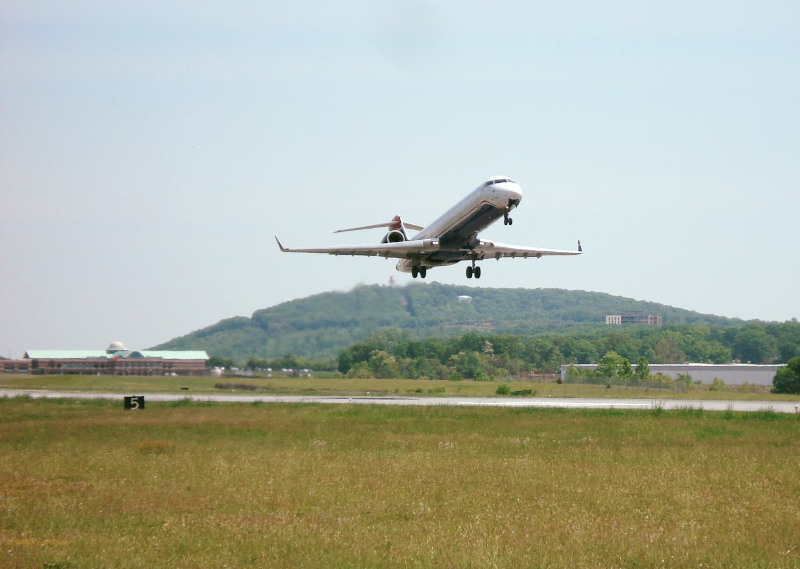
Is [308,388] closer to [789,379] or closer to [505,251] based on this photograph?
[505,251]

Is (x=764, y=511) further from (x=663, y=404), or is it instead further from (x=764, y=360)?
(x=764, y=360)

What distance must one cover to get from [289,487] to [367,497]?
7.25ft

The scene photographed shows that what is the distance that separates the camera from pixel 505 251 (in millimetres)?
56438

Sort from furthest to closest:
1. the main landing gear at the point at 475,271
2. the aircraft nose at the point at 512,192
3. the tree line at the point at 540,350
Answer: the tree line at the point at 540,350, the main landing gear at the point at 475,271, the aircraft nose at the point at 512,192

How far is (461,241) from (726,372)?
65870mm

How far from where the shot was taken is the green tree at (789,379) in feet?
252

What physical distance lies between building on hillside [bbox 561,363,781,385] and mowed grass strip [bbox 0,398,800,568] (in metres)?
72.1

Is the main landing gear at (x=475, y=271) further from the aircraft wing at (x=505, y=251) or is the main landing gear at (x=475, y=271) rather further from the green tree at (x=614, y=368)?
the green tree at (x=614, y=368)

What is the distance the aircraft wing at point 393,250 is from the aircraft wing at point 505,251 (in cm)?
325

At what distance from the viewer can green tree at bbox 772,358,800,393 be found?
76875 millimetres

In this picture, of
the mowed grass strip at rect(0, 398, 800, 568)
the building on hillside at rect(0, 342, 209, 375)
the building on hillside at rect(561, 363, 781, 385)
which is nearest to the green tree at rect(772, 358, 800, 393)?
the building on hillside at rect(561, 363, 781, 385)

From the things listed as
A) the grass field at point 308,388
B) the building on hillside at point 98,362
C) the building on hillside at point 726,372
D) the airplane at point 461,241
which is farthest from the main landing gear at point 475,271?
the building on hillside at point 726,372

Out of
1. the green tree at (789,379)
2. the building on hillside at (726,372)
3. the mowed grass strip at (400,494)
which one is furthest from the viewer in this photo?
the building on hillside at (726,372)

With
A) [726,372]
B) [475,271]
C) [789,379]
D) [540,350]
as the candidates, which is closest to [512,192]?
[475,271]
